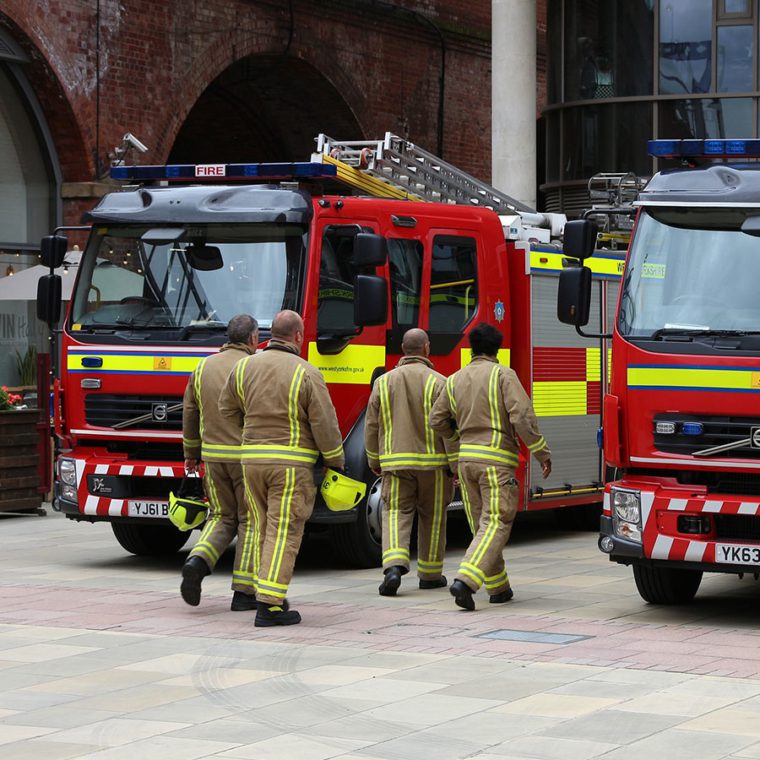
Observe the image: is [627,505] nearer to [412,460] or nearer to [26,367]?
[412,460]

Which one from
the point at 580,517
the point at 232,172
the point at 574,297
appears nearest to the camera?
the point at 574,297

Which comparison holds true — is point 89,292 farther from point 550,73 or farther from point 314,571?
point 550,73

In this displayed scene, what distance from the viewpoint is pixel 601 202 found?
17.9m

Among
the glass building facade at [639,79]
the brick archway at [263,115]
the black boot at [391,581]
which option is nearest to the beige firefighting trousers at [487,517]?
the black boot at [391,581]

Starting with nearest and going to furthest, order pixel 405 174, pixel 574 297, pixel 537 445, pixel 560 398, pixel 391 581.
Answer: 1. pixel 574 297
2. pixel 537 445
3. pixel 391 581
4. pixel 405 174
5. pixel 560 398

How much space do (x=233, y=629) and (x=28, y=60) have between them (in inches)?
500

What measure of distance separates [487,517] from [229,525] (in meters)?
1.62

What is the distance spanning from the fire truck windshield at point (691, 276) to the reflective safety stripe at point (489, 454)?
3.66ft

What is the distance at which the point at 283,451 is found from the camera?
1017 cm

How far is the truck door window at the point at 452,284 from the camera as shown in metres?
13.5

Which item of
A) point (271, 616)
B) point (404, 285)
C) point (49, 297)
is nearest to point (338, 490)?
point (271, 616)

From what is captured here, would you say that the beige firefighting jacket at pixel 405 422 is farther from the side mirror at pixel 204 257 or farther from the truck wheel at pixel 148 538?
the truck wheel at pixel 148 538

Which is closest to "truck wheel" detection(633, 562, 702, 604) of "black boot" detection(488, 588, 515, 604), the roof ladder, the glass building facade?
"black boot" detection(488, 588, 515, 604)

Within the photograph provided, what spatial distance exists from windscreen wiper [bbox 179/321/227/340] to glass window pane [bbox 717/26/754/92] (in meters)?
15.2
